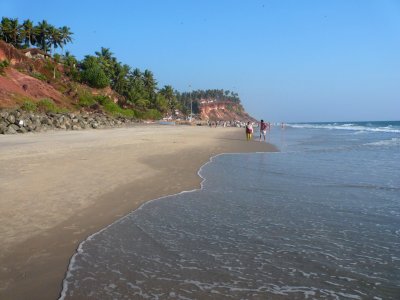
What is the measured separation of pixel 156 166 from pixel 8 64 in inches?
1981

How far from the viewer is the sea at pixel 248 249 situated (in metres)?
3.53

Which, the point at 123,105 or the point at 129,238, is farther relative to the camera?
the point at 123,105

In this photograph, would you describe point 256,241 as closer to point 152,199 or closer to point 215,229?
point 215,229

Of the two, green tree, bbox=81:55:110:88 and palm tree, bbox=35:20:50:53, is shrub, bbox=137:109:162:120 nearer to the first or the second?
green tree, bbox=81:55:110:88

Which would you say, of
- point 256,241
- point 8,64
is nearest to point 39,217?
point 256,241

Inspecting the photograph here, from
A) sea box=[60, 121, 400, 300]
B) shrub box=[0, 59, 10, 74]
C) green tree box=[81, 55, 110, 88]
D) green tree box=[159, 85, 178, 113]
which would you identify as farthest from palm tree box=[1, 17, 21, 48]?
sea box=[60, 121, 400, 300]

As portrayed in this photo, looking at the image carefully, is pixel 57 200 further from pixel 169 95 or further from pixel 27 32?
pixel 169 95

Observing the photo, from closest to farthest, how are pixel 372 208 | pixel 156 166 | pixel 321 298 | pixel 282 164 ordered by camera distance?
pixel 321 298
pixel 372 208
pixel 156 166
pixel 282 164

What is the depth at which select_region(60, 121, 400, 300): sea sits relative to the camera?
353 centimetres

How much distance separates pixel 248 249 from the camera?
4586mm

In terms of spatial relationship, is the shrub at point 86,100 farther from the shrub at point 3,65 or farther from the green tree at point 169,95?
the green tree at point 169,95

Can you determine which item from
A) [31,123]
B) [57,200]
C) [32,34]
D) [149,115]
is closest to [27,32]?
[32,34]

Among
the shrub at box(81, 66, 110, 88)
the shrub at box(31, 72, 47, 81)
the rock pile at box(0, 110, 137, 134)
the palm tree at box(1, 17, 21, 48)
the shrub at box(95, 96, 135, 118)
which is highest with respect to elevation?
the palm tree at box(1, 17, 21, 48)

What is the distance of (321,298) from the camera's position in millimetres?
3359
